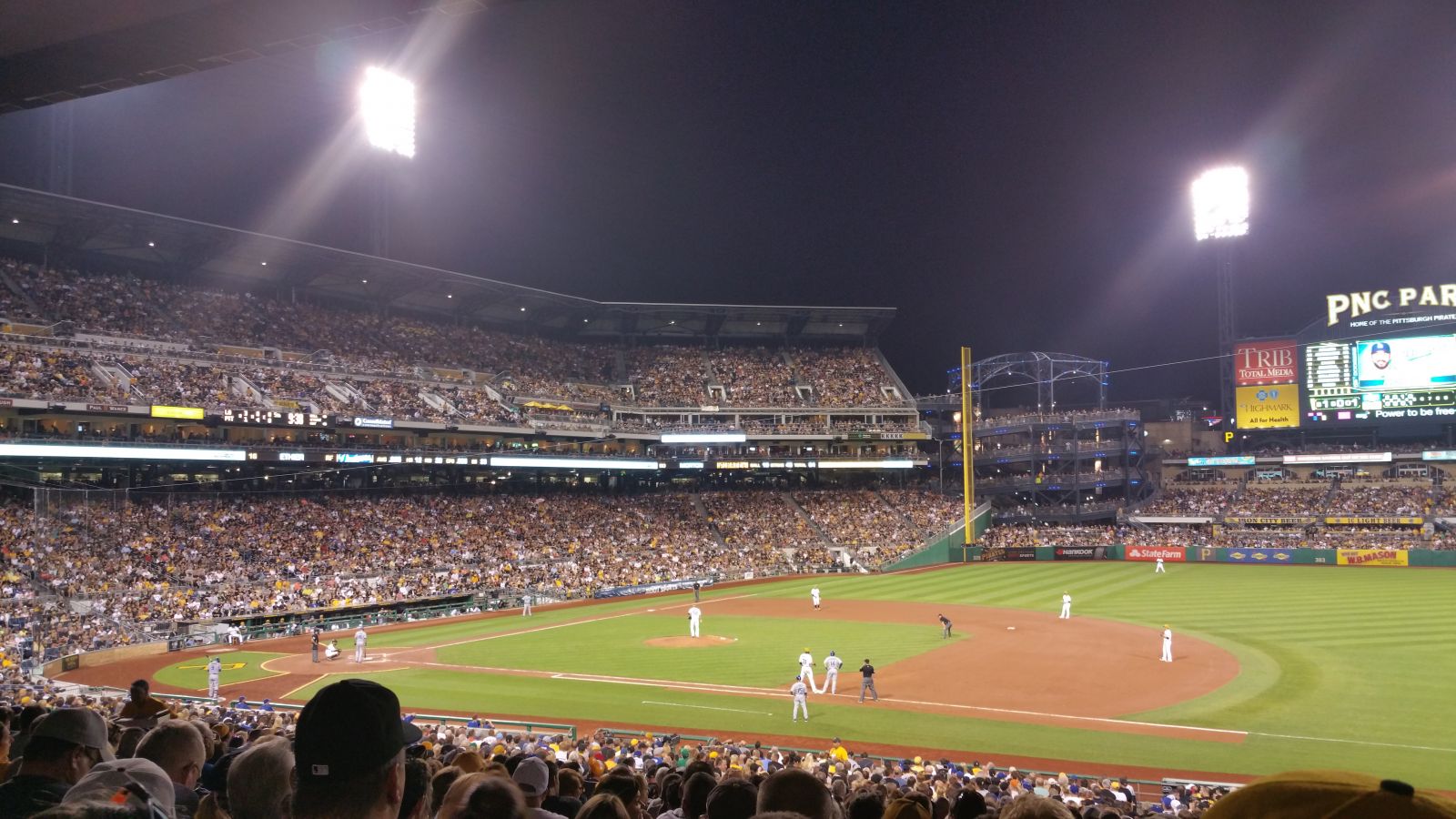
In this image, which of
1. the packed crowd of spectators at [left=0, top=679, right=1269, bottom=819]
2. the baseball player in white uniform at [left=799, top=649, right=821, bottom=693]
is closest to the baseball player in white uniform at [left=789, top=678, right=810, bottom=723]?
the baseball player in white uniform at [left=799, top=649, right=821, bottom=693]

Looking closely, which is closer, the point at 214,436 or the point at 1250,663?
the point at 1250,663

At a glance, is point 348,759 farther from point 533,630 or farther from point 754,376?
point 754,376

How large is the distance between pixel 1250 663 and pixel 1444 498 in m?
47.8

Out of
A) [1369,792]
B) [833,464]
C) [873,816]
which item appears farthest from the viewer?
[833,464]

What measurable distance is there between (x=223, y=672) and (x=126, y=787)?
3156cm

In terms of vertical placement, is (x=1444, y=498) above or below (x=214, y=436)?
below

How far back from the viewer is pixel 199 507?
44.6 metres

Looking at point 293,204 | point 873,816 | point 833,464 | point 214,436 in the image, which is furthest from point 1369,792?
point 833,464

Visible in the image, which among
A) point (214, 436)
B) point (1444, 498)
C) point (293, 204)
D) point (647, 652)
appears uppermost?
point (293, 204)

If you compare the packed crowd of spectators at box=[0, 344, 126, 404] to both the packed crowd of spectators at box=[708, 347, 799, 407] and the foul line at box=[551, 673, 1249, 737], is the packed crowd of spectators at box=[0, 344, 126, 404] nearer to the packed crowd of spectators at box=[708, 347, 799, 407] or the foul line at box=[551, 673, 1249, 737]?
the foul line at box=[551, 673, 1249, 737]

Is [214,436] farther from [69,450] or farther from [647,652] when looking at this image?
[647,652]

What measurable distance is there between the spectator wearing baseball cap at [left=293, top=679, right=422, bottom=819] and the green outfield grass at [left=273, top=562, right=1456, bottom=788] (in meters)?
18.4

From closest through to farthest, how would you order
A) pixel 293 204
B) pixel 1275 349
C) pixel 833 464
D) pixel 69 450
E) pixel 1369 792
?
1. pixel 1369 792
2. pixel 69 450
3. pixel 293 204
4. pixel 1275 349
5. pixel 833 464

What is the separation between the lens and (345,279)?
61000 millimetres
